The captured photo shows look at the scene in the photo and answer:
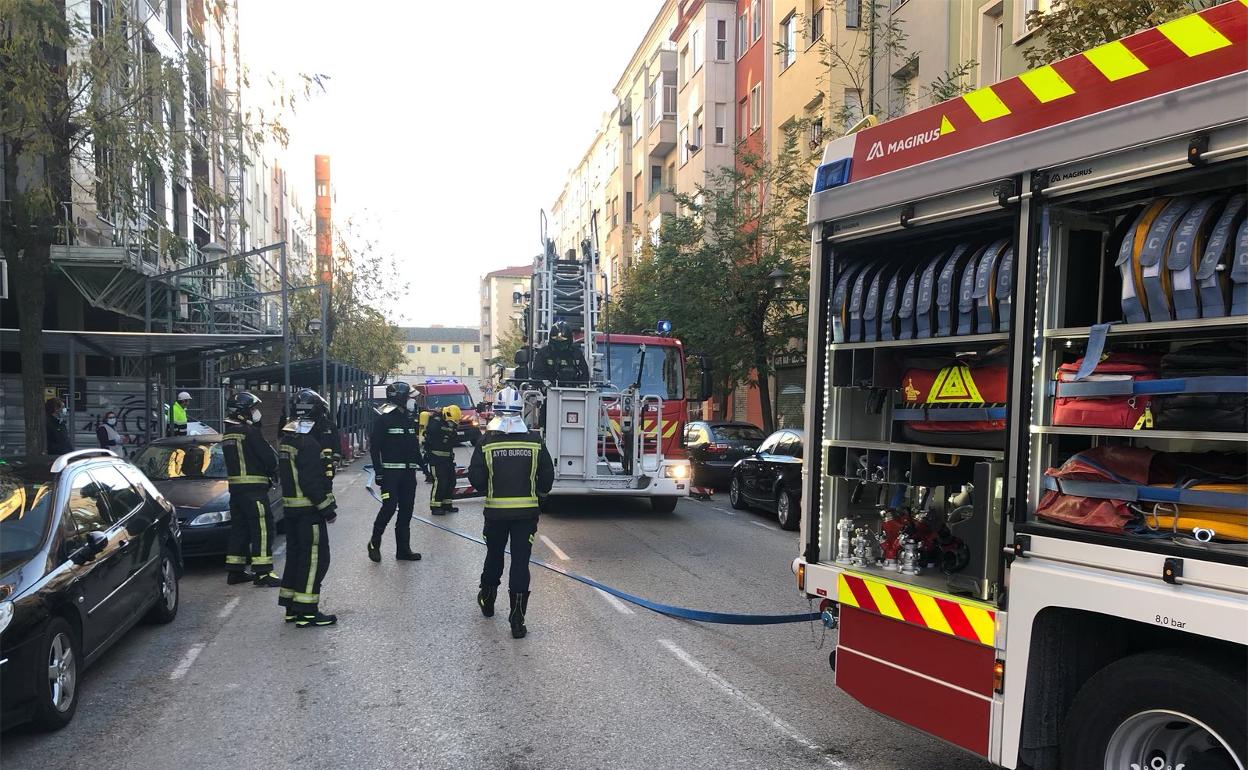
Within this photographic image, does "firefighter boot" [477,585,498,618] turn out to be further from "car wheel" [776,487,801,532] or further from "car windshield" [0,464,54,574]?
"car wheel" [776,487,801,532]

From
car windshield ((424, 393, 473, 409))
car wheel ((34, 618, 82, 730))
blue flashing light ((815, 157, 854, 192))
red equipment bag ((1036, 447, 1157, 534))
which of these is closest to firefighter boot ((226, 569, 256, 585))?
car wheel ((34, 618, 82, 730))

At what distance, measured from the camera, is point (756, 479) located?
14.1m

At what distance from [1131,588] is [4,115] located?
40.4ft

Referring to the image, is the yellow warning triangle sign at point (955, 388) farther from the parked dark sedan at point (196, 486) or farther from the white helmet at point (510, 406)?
the parked dark sedan at point (196, 486)

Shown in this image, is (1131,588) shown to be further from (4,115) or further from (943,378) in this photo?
(4,115)

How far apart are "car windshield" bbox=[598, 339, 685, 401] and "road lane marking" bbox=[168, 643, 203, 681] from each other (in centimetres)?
889

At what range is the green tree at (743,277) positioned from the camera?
1994 centimetres

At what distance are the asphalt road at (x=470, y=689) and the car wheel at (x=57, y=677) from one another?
0.40ft

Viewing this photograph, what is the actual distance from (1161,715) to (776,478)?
411 inches

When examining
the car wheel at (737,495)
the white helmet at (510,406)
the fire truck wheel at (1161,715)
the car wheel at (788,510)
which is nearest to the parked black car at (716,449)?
the car wheel at (737,495)

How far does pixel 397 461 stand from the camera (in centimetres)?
987

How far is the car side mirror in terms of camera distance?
17.5 feet

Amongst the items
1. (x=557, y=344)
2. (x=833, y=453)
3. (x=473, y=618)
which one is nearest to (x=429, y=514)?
(x=557, y=344)

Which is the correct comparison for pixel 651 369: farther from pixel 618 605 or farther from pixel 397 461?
pixel 618 605
